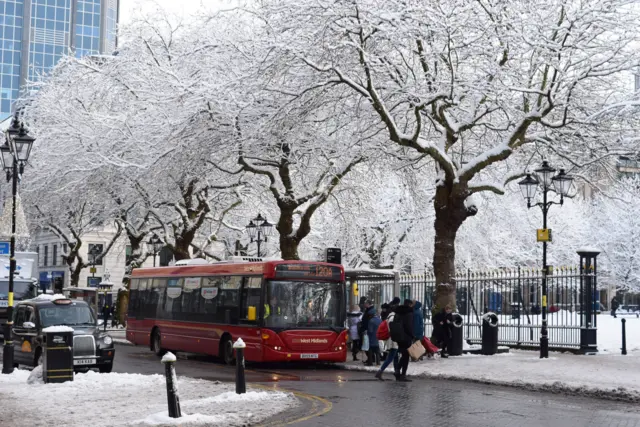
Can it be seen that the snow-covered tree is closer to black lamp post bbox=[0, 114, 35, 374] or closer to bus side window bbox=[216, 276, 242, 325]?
bus side window bbox=[216, 276, 242, 325]

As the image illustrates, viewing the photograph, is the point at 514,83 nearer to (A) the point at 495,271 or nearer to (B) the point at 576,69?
(B) the point at 576,69

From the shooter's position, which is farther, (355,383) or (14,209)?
(14,209)

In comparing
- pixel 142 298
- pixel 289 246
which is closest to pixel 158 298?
pixel 142 298

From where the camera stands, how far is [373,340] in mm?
24156

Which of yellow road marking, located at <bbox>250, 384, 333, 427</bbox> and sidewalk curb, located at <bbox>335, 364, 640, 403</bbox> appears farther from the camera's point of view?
sidewalk curb, located at <bbox>335, 364, 640, 403</bbox>

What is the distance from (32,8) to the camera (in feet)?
412

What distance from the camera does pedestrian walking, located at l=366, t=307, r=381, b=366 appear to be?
23922mm

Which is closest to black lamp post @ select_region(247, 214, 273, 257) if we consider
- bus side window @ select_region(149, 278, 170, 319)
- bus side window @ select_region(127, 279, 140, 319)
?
bus side window @ select_region(127, 279, 140, 319)

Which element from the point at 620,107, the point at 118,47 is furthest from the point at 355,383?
the point at 118,47

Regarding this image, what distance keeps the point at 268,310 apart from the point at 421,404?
8889mm

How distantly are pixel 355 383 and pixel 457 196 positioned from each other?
766 centimetres

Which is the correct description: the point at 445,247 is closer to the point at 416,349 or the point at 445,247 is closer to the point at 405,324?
the point at 416,349

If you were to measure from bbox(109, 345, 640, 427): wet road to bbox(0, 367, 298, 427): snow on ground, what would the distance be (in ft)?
2.72

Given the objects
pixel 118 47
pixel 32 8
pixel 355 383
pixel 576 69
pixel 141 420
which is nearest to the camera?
pixel 141 420
